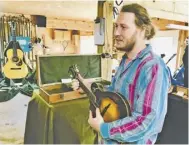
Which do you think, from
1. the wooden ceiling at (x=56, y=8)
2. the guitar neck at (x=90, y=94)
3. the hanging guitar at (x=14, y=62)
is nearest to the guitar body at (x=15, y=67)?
the hanging guitar at (x=14, y=62)

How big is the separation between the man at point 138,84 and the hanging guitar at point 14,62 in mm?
686

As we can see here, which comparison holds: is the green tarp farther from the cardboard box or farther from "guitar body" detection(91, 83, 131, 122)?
"guitar body" detection(91, 83, 131, 122)

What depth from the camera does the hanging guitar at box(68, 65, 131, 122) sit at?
90 centimetres

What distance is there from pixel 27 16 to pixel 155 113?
98cm

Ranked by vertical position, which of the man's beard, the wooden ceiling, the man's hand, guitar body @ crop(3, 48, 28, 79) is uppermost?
the wooden ceiling

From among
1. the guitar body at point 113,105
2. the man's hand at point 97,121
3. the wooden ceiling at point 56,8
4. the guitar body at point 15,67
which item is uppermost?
the wooden ceiling at point 56,8

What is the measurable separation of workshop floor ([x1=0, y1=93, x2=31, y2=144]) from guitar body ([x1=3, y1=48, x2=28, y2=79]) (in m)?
0.14

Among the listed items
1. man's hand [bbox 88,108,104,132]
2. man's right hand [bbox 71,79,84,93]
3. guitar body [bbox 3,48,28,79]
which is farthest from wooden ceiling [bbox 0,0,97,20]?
man's hand [bbox 88,108,104,132]

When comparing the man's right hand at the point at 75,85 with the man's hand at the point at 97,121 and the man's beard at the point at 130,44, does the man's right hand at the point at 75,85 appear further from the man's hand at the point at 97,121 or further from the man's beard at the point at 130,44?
the man's beard at the point at 130,44

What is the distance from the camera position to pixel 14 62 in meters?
1.36

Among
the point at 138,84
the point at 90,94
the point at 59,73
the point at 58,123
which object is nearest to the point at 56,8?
the point at 59,73

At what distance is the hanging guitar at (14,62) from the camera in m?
1.27

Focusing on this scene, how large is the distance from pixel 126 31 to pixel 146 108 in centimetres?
34

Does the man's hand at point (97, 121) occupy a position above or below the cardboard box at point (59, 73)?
below
